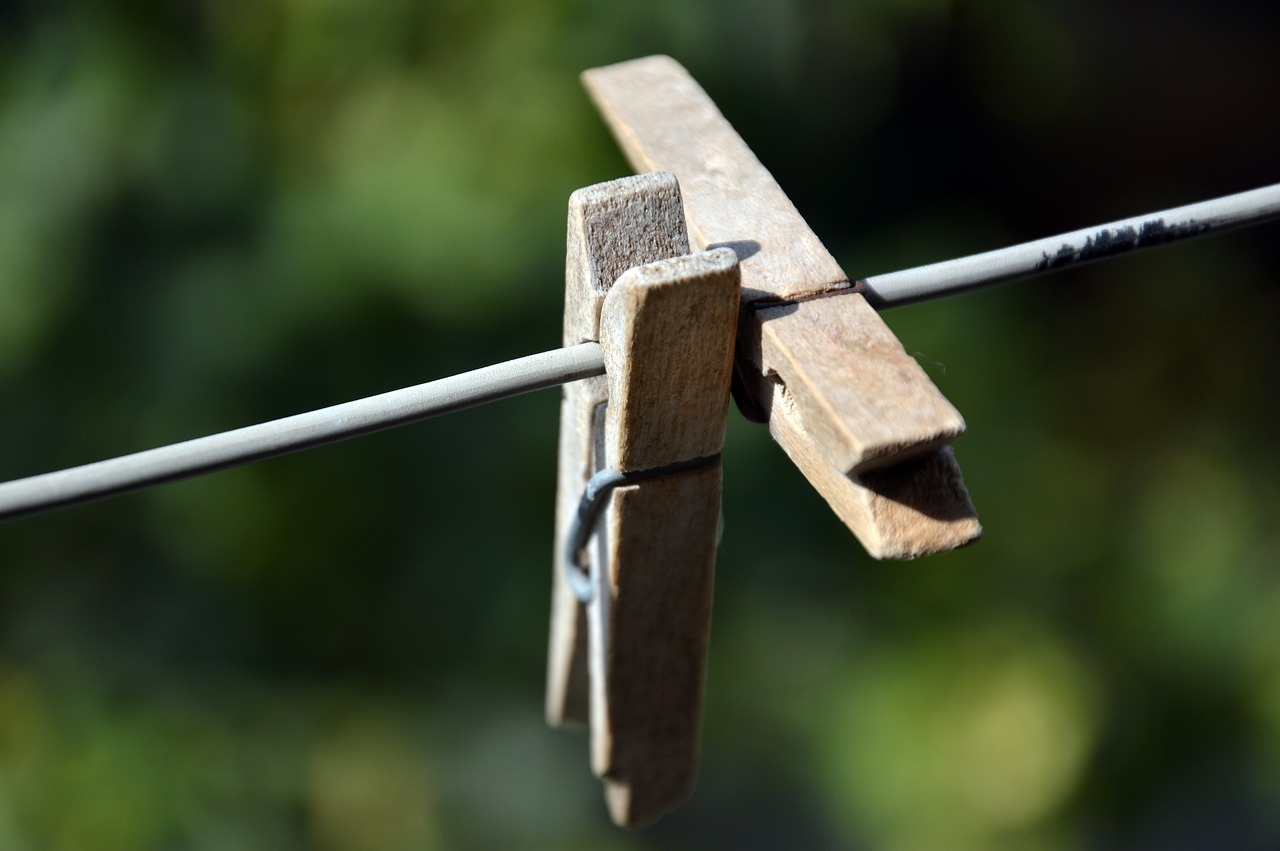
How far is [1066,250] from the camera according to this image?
75 centimetres

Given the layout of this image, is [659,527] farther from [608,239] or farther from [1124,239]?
[1124,239]

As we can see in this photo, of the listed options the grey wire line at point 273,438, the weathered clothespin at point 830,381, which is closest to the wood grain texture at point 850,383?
the weathered clothespin at point 830,381

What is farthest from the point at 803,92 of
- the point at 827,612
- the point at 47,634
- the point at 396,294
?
the point at 47,634

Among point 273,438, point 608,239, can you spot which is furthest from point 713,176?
point 273,438

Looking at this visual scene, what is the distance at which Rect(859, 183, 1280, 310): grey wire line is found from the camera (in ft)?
2.31

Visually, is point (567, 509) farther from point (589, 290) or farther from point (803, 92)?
point (803, 92)

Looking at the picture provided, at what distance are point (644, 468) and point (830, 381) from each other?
137 millimetres

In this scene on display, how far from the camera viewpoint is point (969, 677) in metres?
2.23

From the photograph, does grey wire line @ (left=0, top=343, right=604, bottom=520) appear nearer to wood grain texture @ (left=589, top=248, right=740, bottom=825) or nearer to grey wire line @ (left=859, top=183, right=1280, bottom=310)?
wood grain texture @ (left=589, top=248, right=740, bottom=825)

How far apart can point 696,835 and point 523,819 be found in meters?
0.39

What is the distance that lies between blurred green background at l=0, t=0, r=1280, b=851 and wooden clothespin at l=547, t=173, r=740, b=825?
1180 mm

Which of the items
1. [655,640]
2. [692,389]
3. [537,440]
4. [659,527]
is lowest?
[537,440]

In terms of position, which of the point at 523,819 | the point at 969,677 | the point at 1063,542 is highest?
the point at 1063,542

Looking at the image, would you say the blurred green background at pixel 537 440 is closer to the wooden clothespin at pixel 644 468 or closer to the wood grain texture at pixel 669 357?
the wooden clothespin at pixel 644 468
